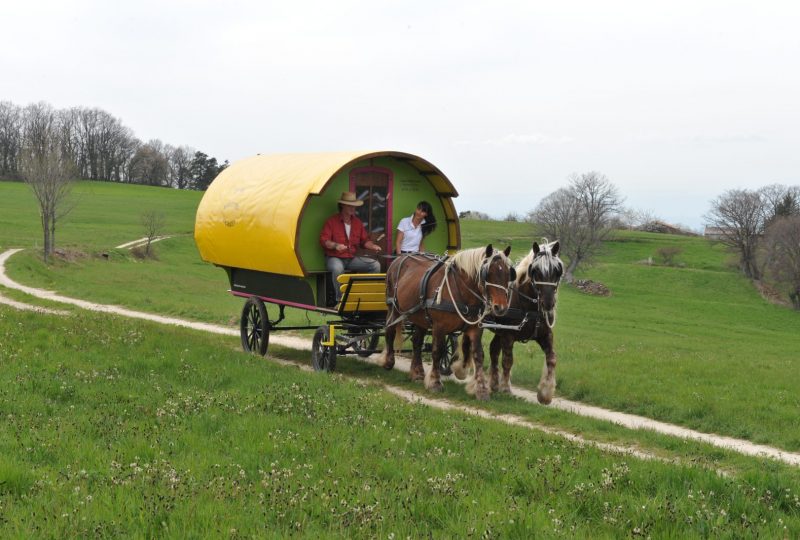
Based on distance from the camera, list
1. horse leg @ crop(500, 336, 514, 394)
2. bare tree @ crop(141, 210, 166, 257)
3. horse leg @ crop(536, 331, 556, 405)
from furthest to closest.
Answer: bare tree @ crop(141, 210, 166, 257)
horse leg @ crop(500, 336, 514, 394)
horse leg @ crop(536, 331, 556, 405)

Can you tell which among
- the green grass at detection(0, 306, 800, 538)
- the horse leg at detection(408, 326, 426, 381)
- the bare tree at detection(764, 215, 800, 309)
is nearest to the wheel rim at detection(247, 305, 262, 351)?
the horse leg at detection(408, 326, 426, 381)

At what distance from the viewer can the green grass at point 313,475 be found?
5.38m

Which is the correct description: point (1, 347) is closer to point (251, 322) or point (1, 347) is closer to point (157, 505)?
point (251, 322)

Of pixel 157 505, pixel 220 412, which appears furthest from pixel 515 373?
pixel 157 505

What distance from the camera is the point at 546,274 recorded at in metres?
11.4

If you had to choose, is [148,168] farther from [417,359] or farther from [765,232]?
[417,359]

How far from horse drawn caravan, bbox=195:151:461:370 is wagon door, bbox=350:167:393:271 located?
19 millimetres

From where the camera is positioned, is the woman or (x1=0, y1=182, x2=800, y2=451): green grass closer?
(x1=0, y1=182, x2=800, y2=451): green grass

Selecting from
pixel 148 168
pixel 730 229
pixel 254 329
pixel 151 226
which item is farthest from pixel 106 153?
pixel 254 329

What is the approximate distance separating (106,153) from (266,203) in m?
113

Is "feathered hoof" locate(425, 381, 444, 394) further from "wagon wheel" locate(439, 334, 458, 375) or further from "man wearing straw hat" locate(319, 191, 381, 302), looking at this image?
"man wearing straw hat" locate(319, 191, 381, 302)

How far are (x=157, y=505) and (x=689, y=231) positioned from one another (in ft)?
436

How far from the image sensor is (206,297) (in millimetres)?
36406

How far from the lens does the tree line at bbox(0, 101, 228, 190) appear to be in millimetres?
110562
